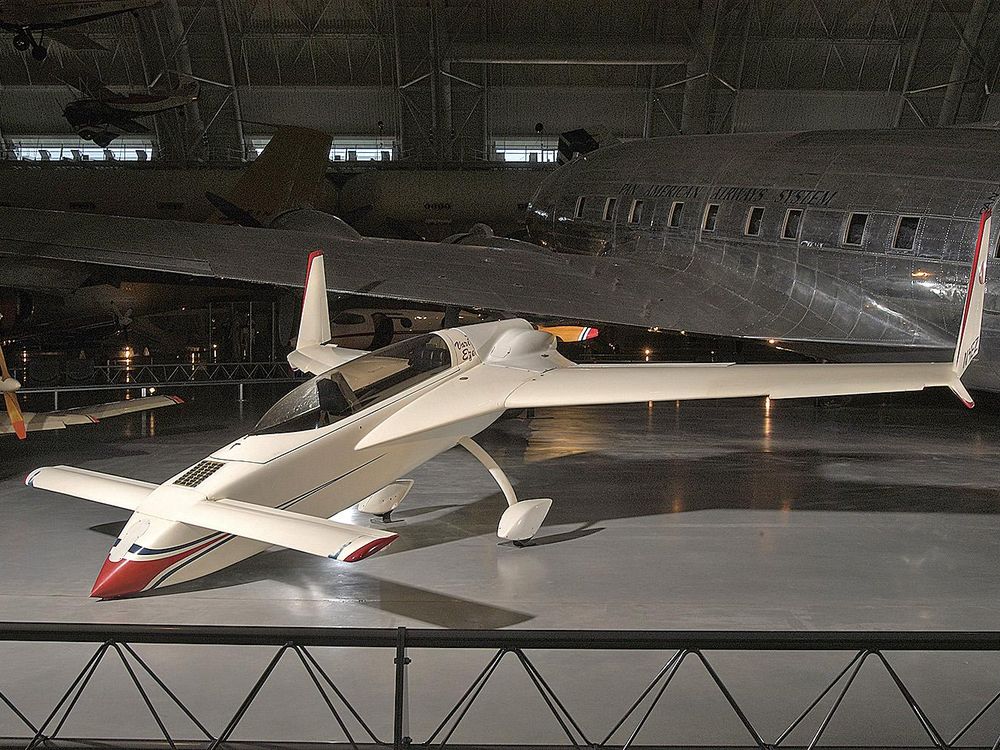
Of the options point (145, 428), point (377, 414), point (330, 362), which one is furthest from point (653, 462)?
point (145, 428)

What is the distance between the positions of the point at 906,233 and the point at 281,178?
1922cm

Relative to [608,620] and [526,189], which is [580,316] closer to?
[608,620]

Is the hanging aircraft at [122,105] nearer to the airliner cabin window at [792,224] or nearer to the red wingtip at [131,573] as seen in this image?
the airliner cabin window at [792,224]

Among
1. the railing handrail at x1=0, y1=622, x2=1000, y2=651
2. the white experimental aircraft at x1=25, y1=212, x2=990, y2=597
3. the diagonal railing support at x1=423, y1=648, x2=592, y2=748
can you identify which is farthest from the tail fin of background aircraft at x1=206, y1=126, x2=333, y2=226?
the railing handrail at x1=0, y1=622, x2=1000, y2=651

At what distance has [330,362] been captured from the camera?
1095 cm

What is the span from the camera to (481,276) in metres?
15.0

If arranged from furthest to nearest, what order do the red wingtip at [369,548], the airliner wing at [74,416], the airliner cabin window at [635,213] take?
the airliner cabin window at [635,213]
the airliner wing at [74,416]
the red wingtip at [369,548]

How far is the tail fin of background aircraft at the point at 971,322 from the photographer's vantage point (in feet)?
29.8

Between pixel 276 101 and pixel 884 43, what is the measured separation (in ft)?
69.5

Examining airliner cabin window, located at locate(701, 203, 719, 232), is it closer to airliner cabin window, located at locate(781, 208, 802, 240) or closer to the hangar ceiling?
airliner cabin window, located at locate(781, 208, 802, 240)

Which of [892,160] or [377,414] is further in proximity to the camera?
[892,160]

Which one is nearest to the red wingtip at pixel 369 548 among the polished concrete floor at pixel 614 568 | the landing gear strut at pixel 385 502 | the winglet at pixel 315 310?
the polished concrete floor at pixel 614 568

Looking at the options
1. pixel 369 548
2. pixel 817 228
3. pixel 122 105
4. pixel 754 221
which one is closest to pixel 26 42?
pixel 122 105

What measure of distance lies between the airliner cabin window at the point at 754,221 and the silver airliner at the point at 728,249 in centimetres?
3
